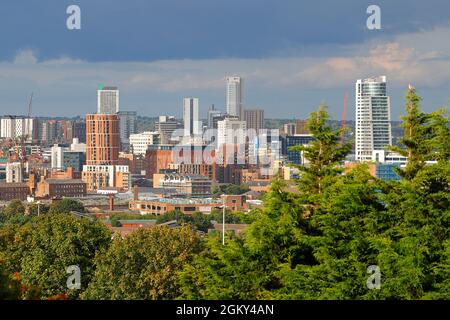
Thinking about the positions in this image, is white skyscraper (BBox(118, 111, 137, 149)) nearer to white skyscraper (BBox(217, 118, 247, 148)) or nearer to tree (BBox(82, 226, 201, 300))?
white skyscraper (BBox(217, 118, 247, 148))

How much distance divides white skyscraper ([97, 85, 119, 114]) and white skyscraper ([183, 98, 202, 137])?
22.8 feet

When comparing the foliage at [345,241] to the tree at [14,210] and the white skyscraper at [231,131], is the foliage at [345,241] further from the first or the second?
the white skyscraper at [231,131]

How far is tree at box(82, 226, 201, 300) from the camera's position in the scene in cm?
2095

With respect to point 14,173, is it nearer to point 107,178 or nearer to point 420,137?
point 107,178

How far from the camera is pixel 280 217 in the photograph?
14359 mm

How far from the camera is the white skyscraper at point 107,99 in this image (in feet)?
369

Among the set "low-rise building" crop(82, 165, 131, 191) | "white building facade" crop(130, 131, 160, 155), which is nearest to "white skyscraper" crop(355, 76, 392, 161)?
"white building facade" crop(130, 131, 160, 155)

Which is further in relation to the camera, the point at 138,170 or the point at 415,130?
the point at 138,170

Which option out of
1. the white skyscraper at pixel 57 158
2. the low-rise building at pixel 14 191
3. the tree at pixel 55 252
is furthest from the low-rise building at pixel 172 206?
the white skyscraper at pixel 57 158
